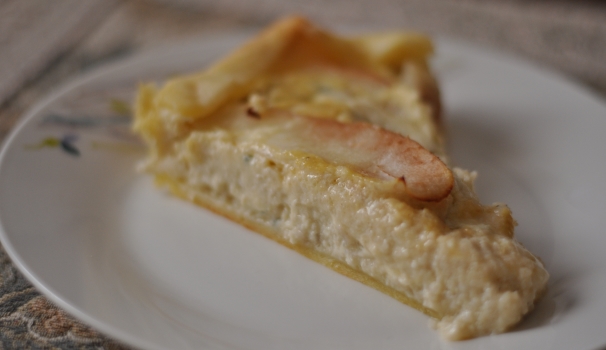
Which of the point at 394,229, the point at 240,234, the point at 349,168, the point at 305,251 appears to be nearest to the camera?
the point at 394,229

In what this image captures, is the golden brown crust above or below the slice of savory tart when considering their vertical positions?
below

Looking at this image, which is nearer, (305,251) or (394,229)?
(394,229)

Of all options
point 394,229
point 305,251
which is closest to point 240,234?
point 305,251

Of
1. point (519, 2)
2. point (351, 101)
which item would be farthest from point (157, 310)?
point (519, 2)

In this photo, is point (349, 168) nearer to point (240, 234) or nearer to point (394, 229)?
point (394, 229)

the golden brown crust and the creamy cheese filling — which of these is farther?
the golden brown crust

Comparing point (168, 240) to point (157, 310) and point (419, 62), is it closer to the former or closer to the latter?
point (157, 310)
